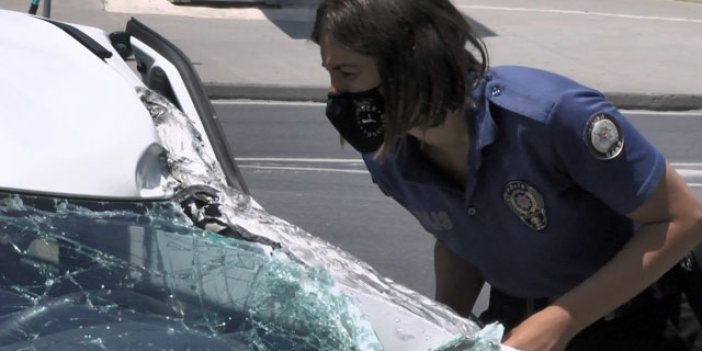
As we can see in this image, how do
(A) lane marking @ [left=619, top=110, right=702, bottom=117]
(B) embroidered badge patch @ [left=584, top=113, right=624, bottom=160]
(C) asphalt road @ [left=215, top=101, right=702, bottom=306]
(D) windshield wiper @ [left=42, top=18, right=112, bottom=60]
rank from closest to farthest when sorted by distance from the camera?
(B) embroidered badge patch @ [left=584, top=113, right=624, bottom=160] < (D) windshield wiper @ [left=42, top=18, right=112, bottom=60] < (C) asphalt road @ [left=215, top=101, right=702, bottom=306] < (A) lane marking @ [left=619, top=110, right=702, bottom=117]

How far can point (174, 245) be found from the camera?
2.23 metres

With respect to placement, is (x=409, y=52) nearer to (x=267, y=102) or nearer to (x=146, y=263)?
(x=146, y=263)

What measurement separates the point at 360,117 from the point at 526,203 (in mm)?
327

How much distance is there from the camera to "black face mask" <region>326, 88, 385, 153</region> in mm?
2293

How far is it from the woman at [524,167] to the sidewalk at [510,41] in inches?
336

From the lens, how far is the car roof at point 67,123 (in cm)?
216

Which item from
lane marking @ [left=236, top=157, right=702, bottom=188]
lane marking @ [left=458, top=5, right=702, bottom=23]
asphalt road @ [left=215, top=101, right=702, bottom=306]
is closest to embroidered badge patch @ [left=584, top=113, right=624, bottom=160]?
asphalt road @ [left=215, top=101, right=702, bottom=306]

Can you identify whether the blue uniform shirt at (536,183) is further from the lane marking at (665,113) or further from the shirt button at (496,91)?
the lane marking at (665,113)

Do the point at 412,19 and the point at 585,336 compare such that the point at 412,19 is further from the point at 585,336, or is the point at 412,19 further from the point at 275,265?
the point at 585,336

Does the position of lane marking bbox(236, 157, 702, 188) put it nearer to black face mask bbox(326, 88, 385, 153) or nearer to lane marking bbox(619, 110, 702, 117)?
lane marking bbox(619, 110, 702, 117)

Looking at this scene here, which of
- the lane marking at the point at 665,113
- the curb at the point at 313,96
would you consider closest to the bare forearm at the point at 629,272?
the curb at the point at 313,96

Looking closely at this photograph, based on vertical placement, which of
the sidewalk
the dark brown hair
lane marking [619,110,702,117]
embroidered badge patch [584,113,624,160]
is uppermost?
the dark brown hair

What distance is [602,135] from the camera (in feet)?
7.17

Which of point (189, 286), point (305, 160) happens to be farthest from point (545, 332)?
point (305, 160)
